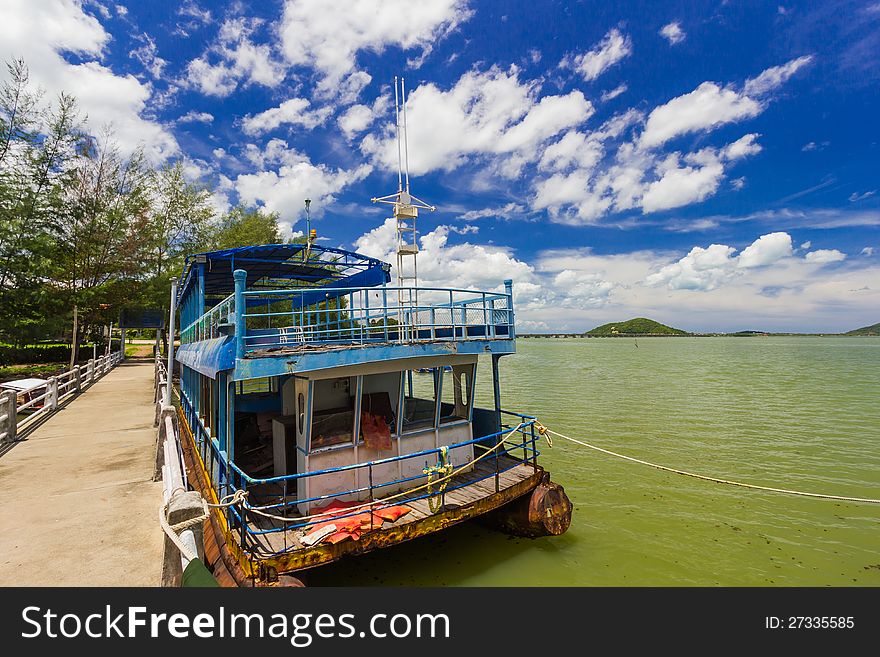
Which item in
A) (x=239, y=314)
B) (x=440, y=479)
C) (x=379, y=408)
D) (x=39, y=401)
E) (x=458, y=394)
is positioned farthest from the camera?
(x=39, y=401)

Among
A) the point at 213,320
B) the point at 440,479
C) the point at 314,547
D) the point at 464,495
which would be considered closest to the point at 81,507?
the point at 213,320

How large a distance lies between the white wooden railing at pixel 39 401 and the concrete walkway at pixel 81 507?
0.61 meters

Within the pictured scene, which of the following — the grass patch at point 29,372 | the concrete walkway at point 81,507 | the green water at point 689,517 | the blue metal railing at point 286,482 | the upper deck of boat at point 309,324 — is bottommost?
the green water at point 689,517

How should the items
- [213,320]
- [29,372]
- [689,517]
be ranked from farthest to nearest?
[29,372]
[689,517]
[213,320]

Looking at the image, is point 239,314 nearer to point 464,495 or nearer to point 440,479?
point 440,479

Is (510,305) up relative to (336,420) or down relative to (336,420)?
up

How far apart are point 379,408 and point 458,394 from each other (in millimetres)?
2000

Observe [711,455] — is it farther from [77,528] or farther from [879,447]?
[77,528]

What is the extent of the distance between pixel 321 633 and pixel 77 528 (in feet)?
20.3

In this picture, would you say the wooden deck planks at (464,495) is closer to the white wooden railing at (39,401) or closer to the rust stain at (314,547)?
the rust stain at (314,547)

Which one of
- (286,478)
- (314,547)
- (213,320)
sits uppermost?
(213,320)

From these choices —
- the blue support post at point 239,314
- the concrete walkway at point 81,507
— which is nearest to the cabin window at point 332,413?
the blue support post at point 239,314

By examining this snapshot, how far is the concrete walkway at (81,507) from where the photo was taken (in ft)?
20.7

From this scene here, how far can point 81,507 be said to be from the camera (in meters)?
8.55
